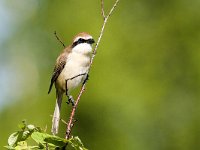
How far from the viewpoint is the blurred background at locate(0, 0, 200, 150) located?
20688 mm

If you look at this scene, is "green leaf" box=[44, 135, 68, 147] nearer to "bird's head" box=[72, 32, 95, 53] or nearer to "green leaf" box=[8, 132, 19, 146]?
"green leaf" box=[8, 132, 19, 146]

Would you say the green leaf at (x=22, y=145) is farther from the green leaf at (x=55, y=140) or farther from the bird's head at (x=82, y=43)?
the bird's head at (x=82, y=43)

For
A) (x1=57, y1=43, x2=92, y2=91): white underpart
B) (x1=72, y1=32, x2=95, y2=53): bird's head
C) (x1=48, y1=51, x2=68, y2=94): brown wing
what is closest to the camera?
(x1=72, y1=32, x2=95, y2=53): bird's head

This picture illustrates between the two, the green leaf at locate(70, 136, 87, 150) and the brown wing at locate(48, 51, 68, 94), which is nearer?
the green leaf at locate(70, 136, 87, 150)

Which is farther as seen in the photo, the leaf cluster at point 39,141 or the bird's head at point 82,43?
the bird's head at point 82,43

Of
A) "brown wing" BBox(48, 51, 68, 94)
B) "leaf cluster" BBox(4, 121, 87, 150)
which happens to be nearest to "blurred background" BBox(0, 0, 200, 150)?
"brown wing" BBox(48, 51, 68, 94)

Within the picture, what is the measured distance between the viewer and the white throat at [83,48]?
6003 millimetres

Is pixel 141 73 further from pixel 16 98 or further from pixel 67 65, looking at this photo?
pixel 67 65

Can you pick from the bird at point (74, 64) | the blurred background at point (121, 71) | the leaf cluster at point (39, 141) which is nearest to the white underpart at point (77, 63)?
the bird at point (74, 64)

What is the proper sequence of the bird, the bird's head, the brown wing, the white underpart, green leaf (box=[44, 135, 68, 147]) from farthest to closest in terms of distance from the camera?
1. the brown wing
2. the white underpart
3. the bird
4. the bird's head
5. green leaf (box=[44, 135, 68, 147])

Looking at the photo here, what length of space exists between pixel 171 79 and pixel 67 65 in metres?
17.1

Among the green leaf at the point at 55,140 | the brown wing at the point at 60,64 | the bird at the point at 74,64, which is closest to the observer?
the green leaf at the point at 55,140

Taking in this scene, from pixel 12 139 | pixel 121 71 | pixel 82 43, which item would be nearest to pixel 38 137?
pixel 12 139

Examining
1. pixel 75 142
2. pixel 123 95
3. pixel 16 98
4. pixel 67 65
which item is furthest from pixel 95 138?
pixel 75 142
